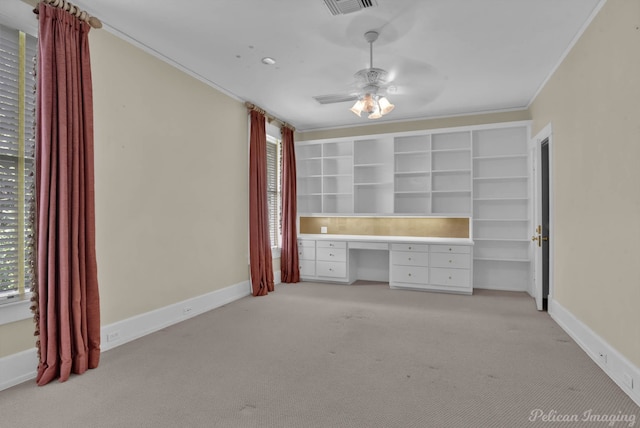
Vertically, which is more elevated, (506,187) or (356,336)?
(506,187)

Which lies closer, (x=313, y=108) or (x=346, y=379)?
(x=346, y=379)

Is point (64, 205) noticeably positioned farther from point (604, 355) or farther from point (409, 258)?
point (409, 258)

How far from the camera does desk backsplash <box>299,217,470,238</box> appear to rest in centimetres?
593

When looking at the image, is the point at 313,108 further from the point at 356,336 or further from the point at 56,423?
the point at 56,423

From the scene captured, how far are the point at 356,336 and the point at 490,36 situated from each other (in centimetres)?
317

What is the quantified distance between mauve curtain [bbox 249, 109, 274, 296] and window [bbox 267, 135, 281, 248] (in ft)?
2.16

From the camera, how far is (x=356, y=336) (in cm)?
352

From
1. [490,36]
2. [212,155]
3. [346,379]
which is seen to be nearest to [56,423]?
[346,379]

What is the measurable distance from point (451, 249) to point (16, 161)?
16.9 feet

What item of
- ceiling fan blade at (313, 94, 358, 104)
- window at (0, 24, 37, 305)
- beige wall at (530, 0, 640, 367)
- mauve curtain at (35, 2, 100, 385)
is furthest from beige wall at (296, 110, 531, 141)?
window at (0, 24, 37, 305)

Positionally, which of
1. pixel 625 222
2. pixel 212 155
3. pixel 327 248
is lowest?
pixel 327 248

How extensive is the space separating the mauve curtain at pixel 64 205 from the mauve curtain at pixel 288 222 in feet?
11.6

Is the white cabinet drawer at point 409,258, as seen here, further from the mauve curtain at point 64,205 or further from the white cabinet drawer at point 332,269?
the mauve curtain at point 64,205

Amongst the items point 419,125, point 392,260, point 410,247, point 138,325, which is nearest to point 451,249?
point 410,247
